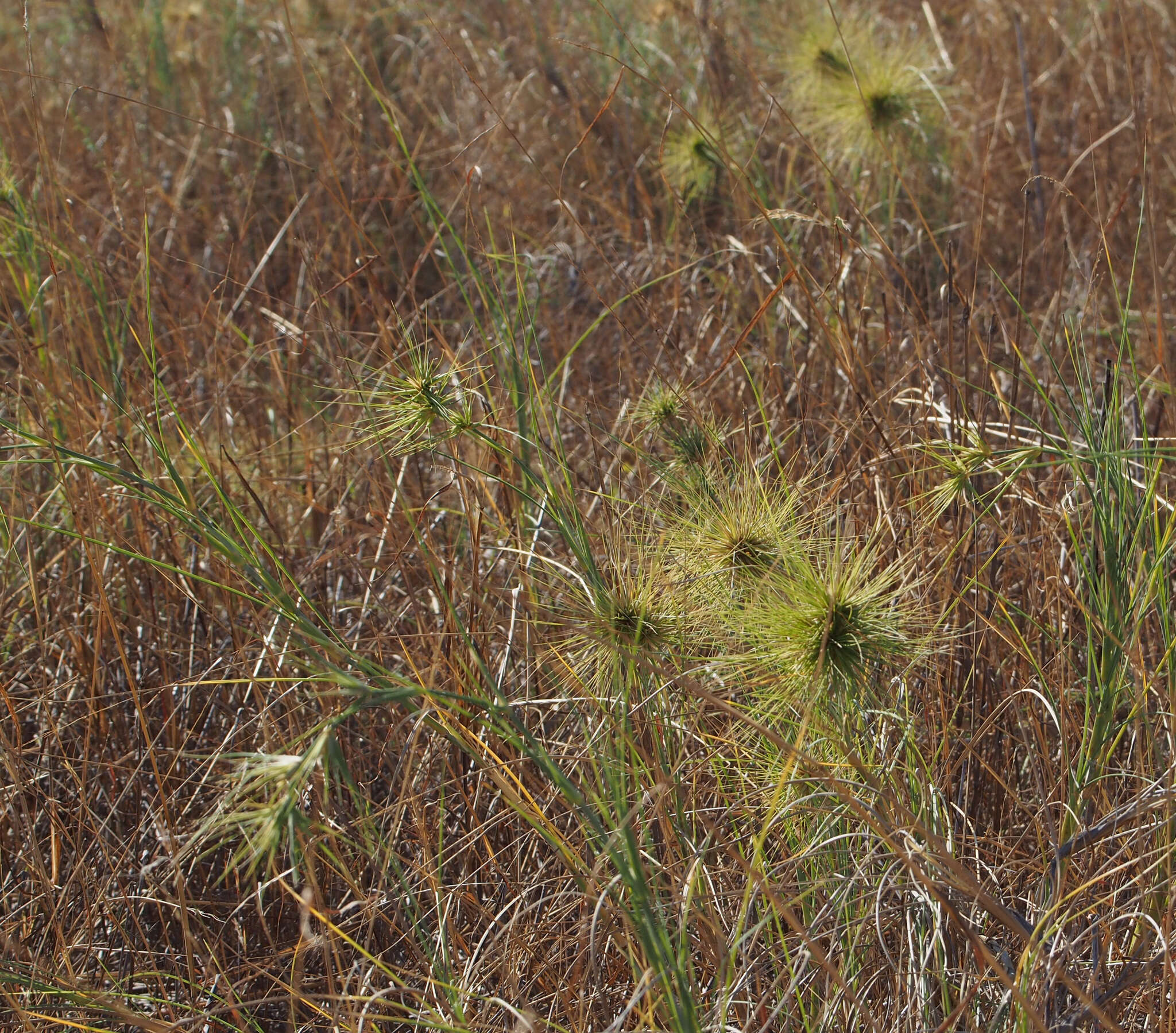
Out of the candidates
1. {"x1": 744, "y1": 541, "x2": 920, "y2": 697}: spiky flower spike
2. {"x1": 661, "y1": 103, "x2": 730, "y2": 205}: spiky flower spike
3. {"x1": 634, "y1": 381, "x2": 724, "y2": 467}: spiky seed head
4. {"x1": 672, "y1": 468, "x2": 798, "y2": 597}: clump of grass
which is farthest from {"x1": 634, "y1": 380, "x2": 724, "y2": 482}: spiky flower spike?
{"x1": 661, "y1": 103, "x2": 730, "y2": 205}: spiky flower spike

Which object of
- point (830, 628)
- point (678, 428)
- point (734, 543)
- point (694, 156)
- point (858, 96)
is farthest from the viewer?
point (694, 156)

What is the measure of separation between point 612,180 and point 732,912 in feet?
6.46

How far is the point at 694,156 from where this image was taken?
1962 millimetres

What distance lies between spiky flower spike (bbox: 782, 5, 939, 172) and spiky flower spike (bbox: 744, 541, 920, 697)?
117cm

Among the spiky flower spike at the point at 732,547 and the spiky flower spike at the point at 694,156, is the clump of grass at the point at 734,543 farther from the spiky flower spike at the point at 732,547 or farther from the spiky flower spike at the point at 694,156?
the spiky flower spike at the point at 694,156

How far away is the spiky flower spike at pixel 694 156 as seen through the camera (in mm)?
1916

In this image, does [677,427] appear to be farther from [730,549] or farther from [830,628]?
[830,628]

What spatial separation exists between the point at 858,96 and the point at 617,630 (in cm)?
137

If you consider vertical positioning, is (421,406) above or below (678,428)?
above

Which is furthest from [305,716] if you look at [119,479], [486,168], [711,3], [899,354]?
[711,3]

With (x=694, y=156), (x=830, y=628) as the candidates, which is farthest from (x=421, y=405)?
(x=694, y=156)

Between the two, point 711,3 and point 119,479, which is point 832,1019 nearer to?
point 119,479

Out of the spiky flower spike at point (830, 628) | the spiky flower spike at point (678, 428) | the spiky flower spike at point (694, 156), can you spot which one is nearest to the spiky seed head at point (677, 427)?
the spiky flower spike at point (678, 428)

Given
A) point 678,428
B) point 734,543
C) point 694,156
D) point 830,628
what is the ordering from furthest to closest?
point 694,156 → point 678,428 → point 734,543 → point 830,628
